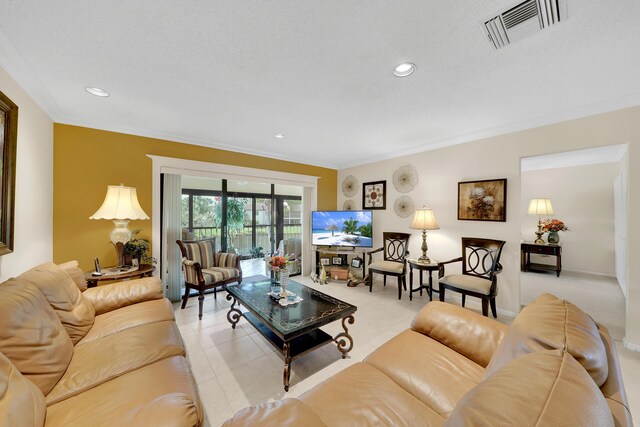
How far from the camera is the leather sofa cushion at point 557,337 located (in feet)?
2.58

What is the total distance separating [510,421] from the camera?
20.7 inches

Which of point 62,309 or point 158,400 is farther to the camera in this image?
point 62,309

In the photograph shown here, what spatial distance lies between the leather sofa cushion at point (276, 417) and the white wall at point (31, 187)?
6.89ft

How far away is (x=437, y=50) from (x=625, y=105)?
221 cm

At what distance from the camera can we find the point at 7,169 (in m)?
1.63

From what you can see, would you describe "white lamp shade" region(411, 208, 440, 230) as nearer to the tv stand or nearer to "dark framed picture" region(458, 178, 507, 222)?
"dark framed picture" region(458, 178, 507, 222)

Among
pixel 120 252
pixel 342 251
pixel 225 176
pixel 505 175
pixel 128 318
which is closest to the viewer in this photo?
pixel 128 318

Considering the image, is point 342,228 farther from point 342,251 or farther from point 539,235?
point 539,235

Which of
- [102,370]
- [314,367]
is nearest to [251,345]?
[314,367]

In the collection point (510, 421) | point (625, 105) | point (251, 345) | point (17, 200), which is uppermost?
point (625, 105)

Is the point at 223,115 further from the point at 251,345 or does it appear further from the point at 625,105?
the point at 625,105

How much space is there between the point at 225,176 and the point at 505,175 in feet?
12.9

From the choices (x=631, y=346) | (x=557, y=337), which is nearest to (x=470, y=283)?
(x=631, y=346)

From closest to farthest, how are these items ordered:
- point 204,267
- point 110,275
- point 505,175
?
point 110,275
point 505,175
point 204,267
